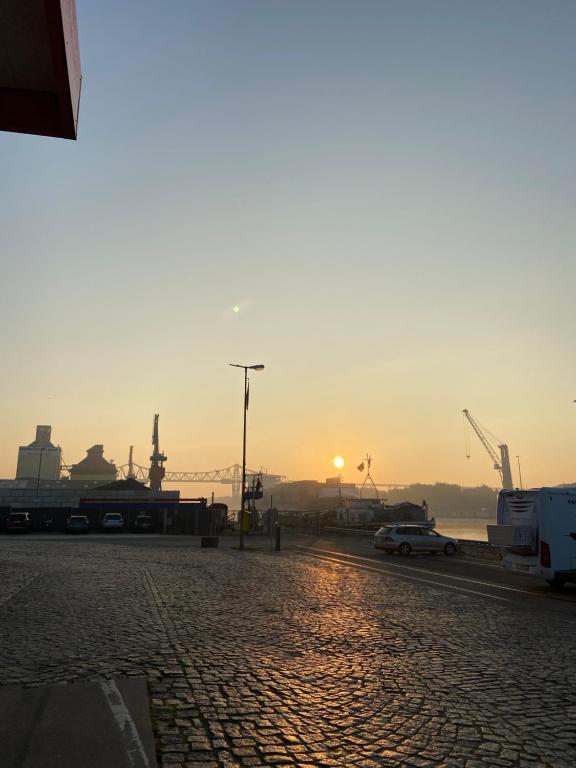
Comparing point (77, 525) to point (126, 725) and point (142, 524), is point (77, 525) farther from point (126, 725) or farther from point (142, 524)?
point (126, 725)

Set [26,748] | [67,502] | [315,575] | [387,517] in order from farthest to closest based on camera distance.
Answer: [387,517] < [67,502] < [315,575] < [26,748]

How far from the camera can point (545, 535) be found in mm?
14914

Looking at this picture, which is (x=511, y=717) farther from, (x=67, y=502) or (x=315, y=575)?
(x=67, y=502)

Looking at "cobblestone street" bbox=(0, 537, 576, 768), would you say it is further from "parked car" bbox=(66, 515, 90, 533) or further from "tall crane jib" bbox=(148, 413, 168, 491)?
"tall crane jib" bbox=(148, 413, 168, 491)

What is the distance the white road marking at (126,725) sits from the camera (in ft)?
14.3

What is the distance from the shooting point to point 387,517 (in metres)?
70.2

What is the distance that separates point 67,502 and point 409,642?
6295 centimetres

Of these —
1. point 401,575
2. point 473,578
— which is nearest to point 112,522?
point 401,575

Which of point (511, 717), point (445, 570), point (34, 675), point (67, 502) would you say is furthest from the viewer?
point (67, 502)

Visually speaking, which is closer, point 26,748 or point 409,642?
point 26,748

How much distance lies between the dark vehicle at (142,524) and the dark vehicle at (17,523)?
31.1ft

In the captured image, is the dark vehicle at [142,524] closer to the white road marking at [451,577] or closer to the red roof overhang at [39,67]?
the white road marking at [451,577]

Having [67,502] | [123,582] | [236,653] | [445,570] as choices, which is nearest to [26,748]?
[236,653]

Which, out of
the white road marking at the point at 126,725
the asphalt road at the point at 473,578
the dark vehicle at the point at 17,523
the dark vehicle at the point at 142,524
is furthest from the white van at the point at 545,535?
the dark vehicle at the point at 142,524
